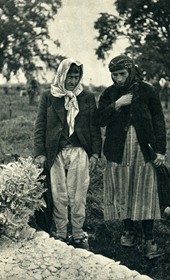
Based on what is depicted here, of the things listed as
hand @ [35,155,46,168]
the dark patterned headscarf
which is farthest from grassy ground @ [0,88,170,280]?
the dark patterned headscarf

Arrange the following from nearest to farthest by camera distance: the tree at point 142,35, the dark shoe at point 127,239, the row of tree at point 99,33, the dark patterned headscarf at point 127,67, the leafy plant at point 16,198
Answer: the leafy plant at point 16,198
the dark patterned headscarf at point 127,67
the dark shoe at point 127,239
the row of tree at point 99,33
the tree at point 142,35

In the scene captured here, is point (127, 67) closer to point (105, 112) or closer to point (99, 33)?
point (105, 112)

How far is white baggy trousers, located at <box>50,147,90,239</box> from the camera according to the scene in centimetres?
559

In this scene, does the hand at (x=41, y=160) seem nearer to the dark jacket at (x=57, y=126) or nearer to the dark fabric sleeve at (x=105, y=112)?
the dark jacket at (x=57, y=126)

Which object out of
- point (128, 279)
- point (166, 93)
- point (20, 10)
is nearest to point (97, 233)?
point (128, 279)

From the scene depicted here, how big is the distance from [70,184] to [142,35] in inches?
641

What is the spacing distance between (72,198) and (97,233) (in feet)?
4.12

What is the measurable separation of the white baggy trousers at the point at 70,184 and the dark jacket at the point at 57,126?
89mm

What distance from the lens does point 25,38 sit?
27547 mm

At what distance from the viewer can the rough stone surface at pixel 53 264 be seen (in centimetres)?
456

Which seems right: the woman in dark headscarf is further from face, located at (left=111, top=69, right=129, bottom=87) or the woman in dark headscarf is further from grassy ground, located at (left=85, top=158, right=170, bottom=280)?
grassy ground, located at (left=85, top=158, right=170, bottom=280)

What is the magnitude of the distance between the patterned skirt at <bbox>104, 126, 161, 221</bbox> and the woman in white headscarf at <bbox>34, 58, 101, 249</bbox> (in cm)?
29

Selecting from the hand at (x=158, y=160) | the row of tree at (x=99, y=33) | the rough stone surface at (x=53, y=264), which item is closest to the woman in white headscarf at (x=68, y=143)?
the hand at (x=158, y=160)

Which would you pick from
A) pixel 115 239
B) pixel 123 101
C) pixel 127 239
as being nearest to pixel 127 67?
pixel 123 101
